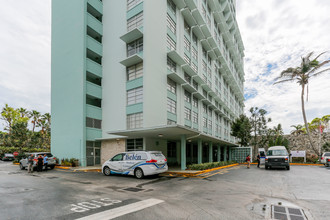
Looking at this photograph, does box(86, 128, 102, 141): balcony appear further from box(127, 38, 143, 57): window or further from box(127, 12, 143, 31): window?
box(127, 12, 143, 31): window

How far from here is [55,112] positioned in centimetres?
2581

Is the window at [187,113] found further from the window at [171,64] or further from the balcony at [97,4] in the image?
the balcony at [97,4]

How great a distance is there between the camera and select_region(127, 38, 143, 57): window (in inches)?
843

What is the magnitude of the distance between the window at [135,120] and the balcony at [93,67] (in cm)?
756

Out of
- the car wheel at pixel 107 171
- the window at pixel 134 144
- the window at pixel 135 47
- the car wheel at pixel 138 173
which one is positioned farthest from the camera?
the window at pixel 135 47

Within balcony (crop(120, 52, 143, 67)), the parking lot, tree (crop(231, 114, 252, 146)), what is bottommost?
the parking lot

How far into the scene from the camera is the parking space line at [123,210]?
17.0 feet

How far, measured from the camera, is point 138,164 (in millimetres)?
12422

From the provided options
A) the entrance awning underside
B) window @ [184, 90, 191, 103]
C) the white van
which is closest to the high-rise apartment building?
window @ [184, 90, 191, 103]

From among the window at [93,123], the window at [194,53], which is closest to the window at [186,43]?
the window at [194,53]

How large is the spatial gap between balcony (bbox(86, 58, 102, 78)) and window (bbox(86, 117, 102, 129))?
18.7 ft

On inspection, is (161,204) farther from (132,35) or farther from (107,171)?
(132,35)

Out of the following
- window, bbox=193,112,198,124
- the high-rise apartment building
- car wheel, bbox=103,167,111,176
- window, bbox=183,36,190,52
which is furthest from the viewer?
window, bbox=193,112,198,124

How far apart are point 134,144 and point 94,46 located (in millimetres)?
13635
